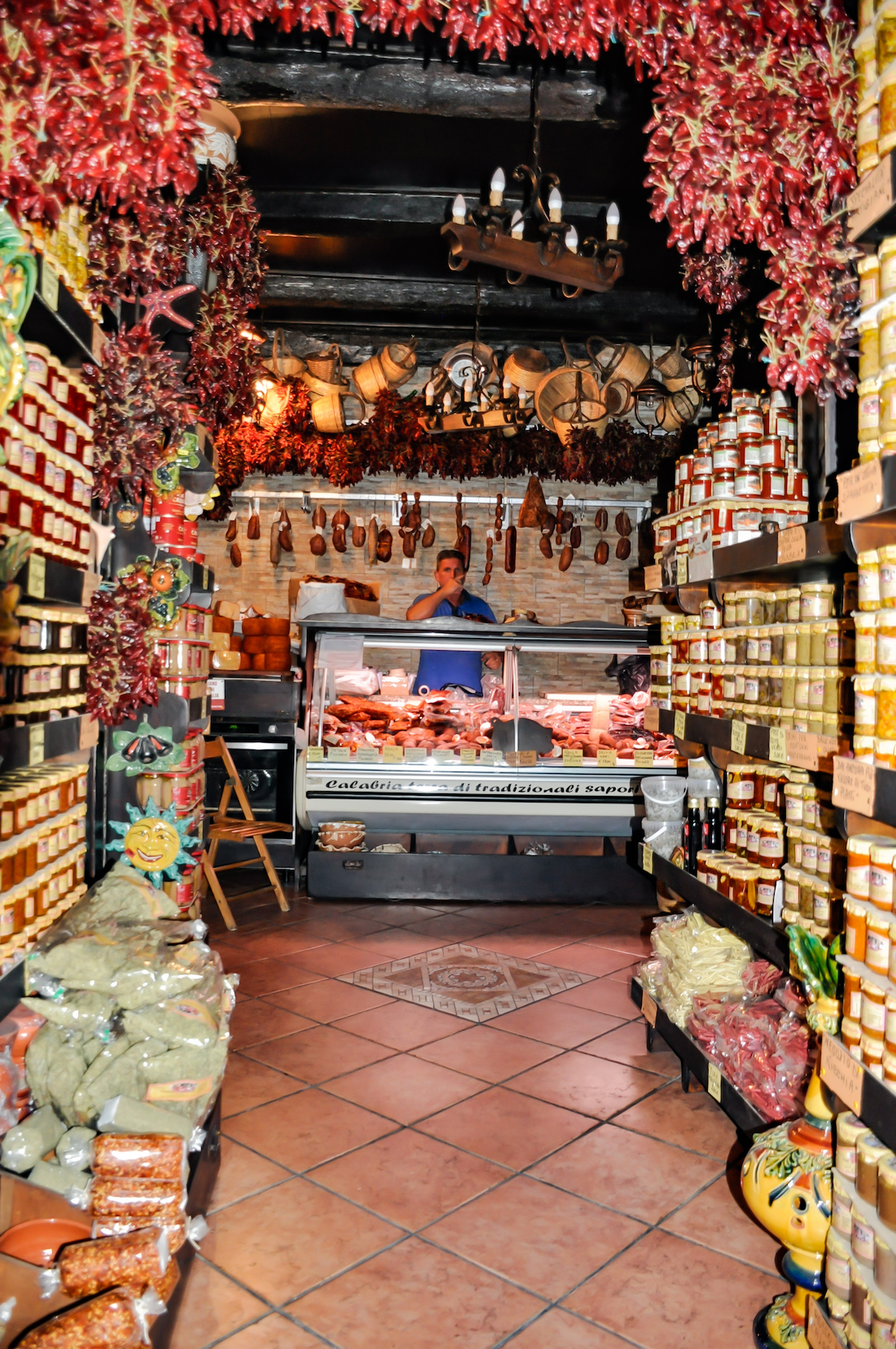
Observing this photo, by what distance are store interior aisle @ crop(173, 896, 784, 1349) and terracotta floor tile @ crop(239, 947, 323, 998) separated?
1.1 inches

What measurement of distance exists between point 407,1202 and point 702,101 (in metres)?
3.20

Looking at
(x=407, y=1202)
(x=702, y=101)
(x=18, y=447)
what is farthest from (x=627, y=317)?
(x=407, y=1202)

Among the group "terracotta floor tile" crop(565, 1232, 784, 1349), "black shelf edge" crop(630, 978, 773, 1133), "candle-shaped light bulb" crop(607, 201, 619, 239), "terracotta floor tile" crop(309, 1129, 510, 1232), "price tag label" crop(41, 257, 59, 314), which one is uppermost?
"candle-shaped light bulb" crop(607, 201, 619, 239)

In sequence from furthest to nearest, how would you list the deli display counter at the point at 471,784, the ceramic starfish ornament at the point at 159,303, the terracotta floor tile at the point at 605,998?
the deli display counter at the point at 471,784, the terracotta floor tile at the point at 605,998, the ceramic starfish ornament at the point at 159,303

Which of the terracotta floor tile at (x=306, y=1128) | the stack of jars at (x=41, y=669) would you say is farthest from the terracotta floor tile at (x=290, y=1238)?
the stack of jars at (x=41, y=669)

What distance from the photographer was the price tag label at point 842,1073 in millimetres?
1992

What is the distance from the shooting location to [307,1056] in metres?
3.84

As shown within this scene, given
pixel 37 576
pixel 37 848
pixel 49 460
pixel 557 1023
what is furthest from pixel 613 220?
pixel 557 1023

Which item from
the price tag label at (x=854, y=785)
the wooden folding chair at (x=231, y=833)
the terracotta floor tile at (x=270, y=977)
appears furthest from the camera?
the wooden folding chair at (x=231, y=833)

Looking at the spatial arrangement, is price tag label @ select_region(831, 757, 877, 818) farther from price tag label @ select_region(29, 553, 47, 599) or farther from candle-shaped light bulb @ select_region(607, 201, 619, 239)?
candle-shaped light bulb @ select_region(607, 201, 619, 239)

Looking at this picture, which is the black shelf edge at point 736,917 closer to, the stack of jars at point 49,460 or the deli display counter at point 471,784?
the deli display counter at point 471,784

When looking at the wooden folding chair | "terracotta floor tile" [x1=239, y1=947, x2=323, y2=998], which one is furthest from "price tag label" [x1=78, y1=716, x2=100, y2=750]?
the wooden folding chair

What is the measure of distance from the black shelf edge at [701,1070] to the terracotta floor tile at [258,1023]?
156cm

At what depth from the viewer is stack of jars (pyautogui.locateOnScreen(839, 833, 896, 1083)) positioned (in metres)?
1.95
